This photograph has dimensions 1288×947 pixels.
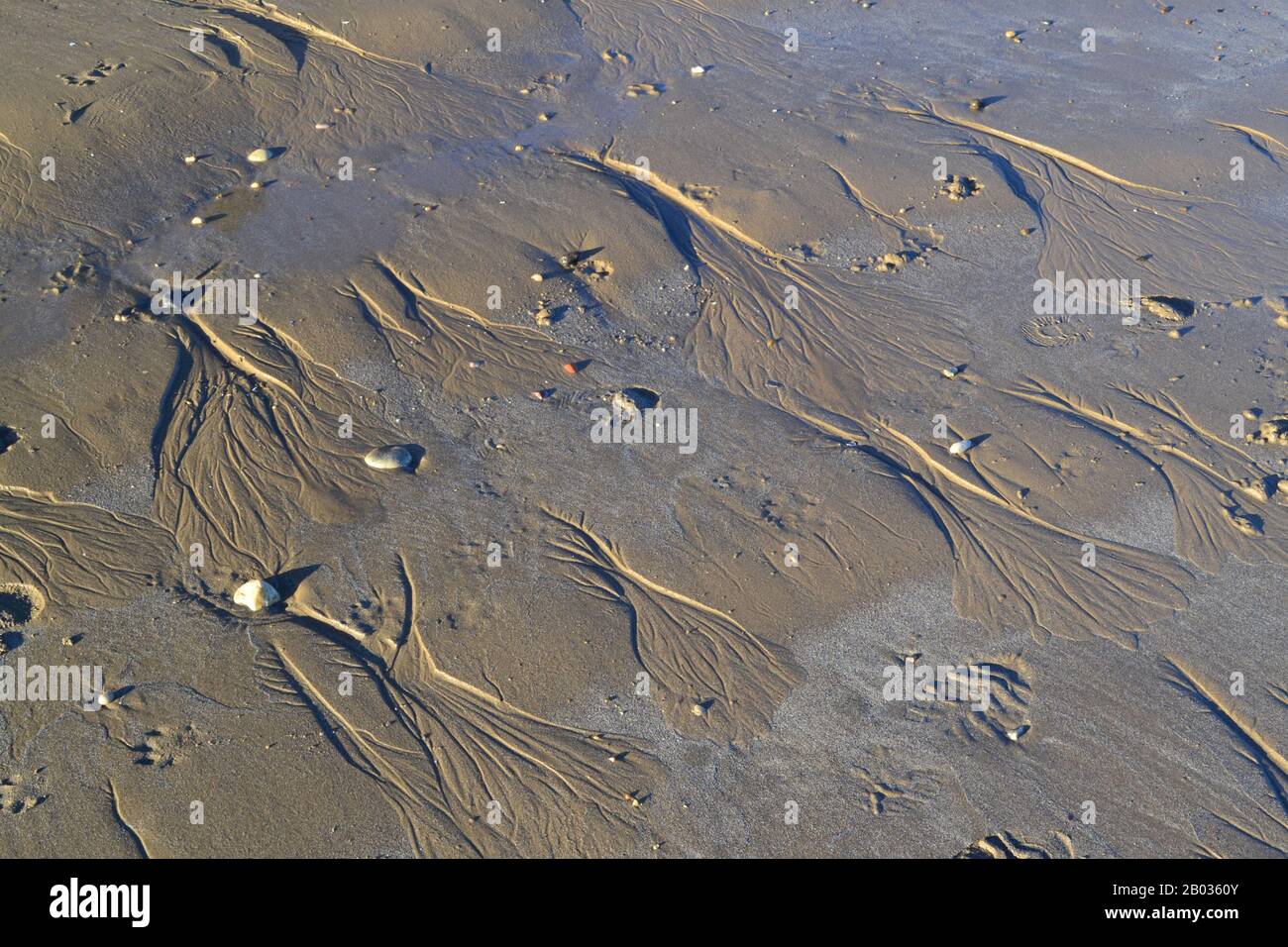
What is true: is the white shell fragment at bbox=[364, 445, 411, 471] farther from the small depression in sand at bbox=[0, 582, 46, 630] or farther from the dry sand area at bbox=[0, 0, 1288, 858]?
the small depression in sand at bbox=[0, 582, 46, 630]

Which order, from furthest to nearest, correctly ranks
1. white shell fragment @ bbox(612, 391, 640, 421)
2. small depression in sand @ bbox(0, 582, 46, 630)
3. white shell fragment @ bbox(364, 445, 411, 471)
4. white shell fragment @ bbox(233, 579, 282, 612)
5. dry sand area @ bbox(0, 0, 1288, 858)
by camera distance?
1. white shell fragment @ bbox(612, 391, 640, 421)
2. white shell fragment @ bbox(364, 445, 411, 471)
3. white shell fragment @ bbox(233, 579, 282, 612)
4. small depression in sand @ bbox(0, 582, 46, 630)
5. dry sand area @ bbox(0, 0, 1288, 858)

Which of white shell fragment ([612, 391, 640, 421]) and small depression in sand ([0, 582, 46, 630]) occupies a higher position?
white shell fragment ([612, 391, 640, 421])

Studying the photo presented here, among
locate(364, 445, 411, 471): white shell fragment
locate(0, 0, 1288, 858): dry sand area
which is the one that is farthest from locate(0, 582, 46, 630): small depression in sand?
locate(364, 445, 411, 471): white shell fragment

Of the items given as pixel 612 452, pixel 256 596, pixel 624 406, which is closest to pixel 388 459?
pixel 256 596

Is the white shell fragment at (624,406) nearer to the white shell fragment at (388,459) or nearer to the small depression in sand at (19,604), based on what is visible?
Answer: the white shell fragment at (388,459)

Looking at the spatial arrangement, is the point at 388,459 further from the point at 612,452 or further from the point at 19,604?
the point at 19,604

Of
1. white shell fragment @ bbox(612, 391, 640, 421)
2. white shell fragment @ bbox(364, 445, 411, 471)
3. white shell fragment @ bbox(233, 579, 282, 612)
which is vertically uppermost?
white shell fragment @ bbox(612, 391, 640, 421)

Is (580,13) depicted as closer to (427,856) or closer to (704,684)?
(704,684)
